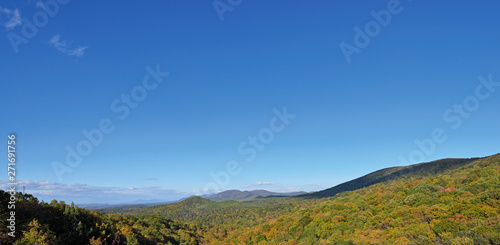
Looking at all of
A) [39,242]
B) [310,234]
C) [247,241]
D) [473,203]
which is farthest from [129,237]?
[473,203]

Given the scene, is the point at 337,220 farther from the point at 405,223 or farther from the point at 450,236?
the point at 450,236

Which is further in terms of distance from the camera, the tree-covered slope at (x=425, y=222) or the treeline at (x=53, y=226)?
the tree-covered slope at (x=425, y=222)

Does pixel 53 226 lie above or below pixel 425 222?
above

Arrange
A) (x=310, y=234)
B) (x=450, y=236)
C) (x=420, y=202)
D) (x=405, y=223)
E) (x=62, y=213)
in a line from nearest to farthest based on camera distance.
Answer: (x=450, y=236) → (x=405, y=223) → (x=62, y=213) → (x=420, y=202) → (x=310, y=234)

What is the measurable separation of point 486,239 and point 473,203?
18.6 metres

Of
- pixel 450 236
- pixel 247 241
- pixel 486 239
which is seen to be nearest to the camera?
pixel 486 239

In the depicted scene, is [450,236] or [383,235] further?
[383,235]

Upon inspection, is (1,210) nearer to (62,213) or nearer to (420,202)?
(62,213)

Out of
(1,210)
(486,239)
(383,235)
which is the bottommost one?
(383,235)

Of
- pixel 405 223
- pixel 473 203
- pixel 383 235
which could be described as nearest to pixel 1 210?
pixel 383 235

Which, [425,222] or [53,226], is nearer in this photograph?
[425,222]

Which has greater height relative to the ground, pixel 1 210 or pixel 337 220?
pixel 1 210

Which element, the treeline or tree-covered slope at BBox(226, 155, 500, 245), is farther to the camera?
tree-covered slope at BBox(226, 155, 500, 245)

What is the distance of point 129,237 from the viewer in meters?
69.6
